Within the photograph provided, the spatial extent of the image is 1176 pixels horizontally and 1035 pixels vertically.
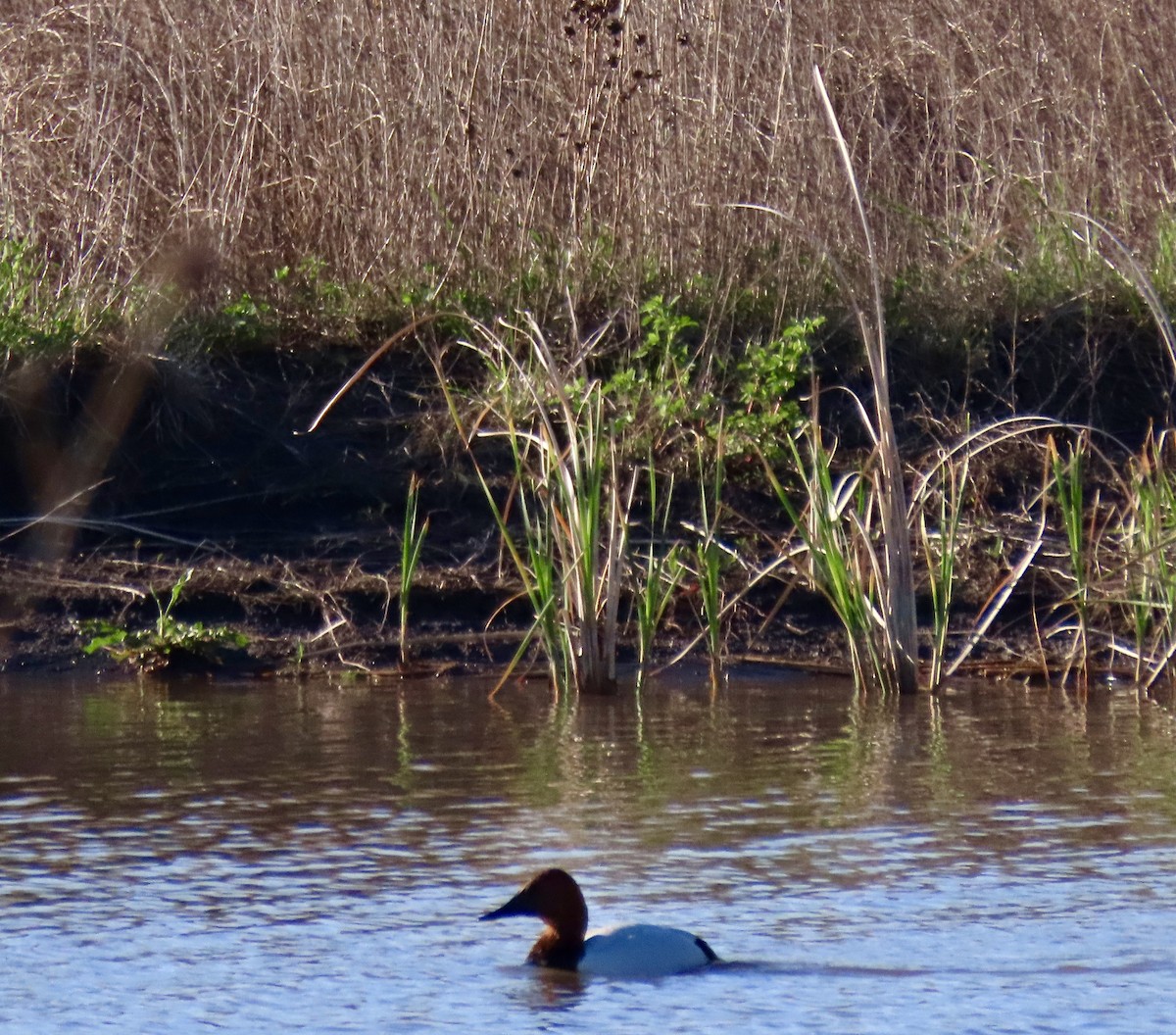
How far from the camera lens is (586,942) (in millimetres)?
3830

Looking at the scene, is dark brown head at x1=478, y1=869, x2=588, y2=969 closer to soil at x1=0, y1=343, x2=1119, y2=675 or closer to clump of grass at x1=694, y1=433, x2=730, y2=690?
clump of grass at x1=694, y1=433, x2=730, y2=690

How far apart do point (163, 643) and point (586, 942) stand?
343 cm

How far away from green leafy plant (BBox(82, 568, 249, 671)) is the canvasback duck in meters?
3.21

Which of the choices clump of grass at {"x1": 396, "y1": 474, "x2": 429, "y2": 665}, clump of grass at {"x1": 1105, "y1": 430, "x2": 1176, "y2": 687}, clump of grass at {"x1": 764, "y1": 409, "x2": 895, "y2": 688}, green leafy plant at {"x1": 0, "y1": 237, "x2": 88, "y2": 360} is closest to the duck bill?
clump of grass at {"x1": 764, "y1": 409, "x2": 895, "y2": 688}

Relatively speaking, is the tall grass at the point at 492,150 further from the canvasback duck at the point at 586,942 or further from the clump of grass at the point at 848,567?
the canvasback duck at the point at 586,942

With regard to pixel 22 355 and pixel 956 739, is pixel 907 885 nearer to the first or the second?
pixel 956 739

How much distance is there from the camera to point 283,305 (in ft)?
28.2

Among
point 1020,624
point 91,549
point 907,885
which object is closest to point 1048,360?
point 1020,624

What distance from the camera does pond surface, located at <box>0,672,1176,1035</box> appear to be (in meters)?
3.64

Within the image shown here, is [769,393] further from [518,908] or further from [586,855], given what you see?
[518,908]

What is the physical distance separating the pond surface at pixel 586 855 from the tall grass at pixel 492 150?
8.54 feet

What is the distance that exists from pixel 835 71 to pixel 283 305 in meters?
2.73

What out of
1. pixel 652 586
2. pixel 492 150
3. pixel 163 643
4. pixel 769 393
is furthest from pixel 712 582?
pixel 492 150

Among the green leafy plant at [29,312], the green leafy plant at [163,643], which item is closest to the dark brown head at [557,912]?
the green leafy plant at [163,643]
